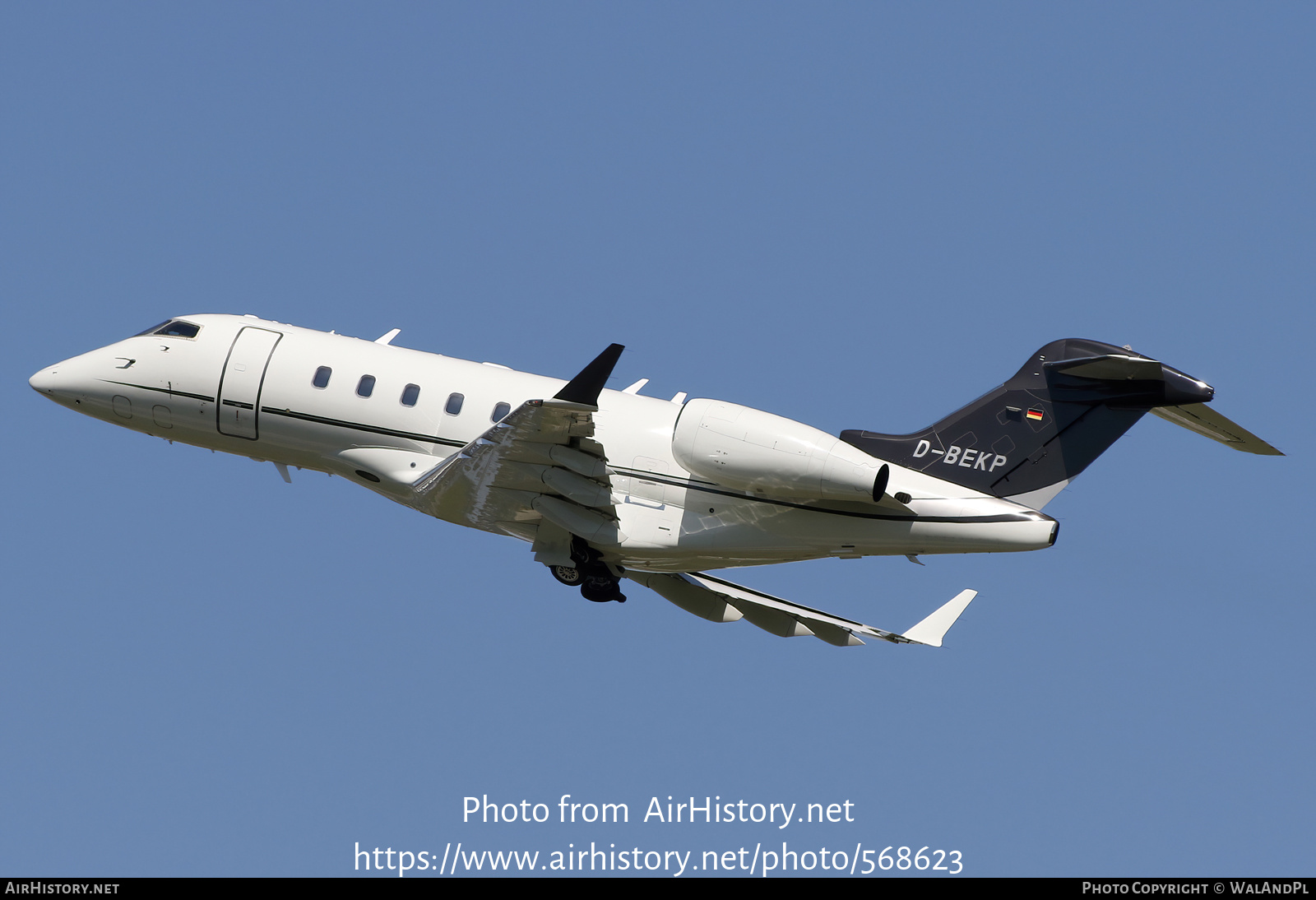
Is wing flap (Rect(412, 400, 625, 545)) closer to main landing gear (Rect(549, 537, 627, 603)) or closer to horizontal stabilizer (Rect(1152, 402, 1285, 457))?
main landing gear (Rect(549, 537, 627, 603))

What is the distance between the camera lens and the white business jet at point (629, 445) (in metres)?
20.5

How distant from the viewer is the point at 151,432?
2444cm

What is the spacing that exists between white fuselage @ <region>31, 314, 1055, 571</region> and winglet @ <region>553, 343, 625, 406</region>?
249cm

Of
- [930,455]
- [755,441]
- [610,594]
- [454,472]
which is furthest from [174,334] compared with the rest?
[930,455]

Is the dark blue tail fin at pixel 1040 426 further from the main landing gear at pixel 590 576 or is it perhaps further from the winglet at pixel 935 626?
the main landing gear at pixel 590 576

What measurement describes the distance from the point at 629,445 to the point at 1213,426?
26.3 feet

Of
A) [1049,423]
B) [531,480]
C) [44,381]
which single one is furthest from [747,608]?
[44,381]

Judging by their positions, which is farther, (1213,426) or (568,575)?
(568,575)

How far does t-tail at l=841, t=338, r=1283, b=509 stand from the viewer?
69.2ft

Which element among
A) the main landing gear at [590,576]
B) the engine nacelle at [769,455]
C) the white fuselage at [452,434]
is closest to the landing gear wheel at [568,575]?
the main landing gear at [590,576]

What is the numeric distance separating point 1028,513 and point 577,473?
20.2 feet

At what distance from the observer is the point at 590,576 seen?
22.6 metres

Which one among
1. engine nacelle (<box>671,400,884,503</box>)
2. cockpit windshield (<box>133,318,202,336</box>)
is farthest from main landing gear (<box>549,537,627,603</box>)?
cockpit windshield (<box>133,318,202,336</box>)

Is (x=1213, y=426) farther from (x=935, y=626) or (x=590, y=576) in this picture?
(x=590, y=576)
